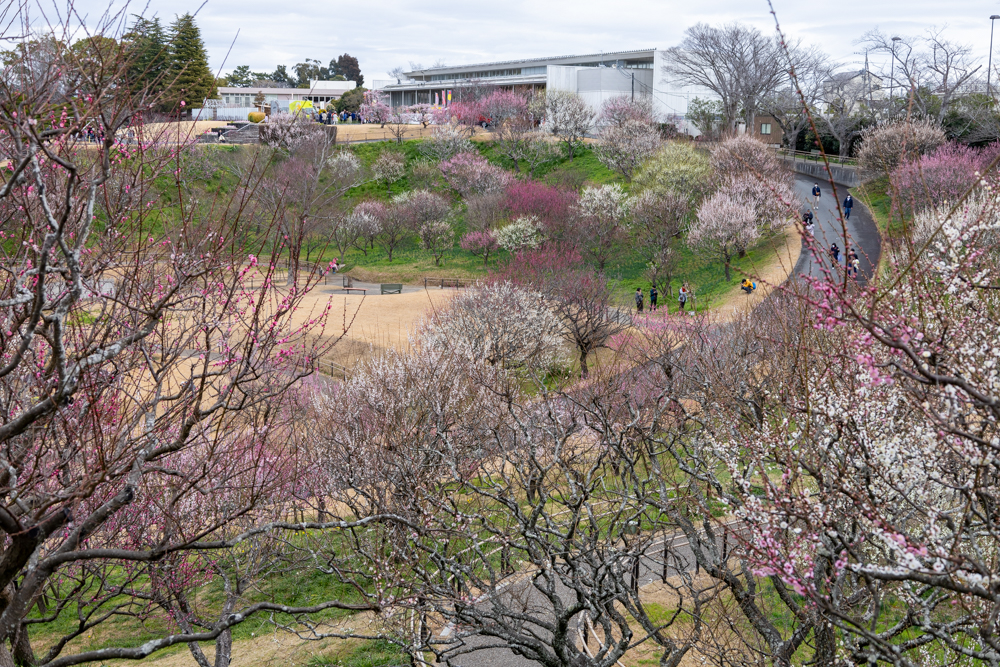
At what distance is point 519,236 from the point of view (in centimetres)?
→ 4378

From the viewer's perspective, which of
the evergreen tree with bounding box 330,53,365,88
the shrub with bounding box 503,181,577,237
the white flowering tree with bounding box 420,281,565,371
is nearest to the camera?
the white flowering tree with bounding box 420,281,565,371

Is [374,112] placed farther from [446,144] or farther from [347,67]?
[347,67]

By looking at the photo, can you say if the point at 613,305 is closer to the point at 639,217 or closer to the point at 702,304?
the point at 702,304

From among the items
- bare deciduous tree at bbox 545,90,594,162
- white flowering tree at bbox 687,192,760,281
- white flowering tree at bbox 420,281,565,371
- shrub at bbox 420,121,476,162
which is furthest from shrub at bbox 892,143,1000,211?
shrub at bbox 420,121,476,162

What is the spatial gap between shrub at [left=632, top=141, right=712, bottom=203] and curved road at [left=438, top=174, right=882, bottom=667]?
520 centimetres

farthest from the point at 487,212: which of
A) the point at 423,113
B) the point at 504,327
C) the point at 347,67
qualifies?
the point at 347,67

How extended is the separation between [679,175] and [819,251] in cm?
4086

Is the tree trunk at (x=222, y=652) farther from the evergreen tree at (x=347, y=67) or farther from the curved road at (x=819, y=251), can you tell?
the evergreen tree at (x=347, y=67)

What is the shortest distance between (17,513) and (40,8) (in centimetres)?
364

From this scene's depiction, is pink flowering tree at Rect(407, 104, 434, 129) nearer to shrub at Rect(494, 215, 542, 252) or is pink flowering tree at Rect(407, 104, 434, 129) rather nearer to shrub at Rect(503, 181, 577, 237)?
shrub at Rect(503, 181, 577, 237)

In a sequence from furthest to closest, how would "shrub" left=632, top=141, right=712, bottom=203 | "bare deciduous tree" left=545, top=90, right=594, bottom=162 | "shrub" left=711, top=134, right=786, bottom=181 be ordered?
1. "bare deciduous tree" left=545, top=90, right=594, bottom=162
2. "shrub" left=632, top=141, right=712, bottom=203
3. "shrub" left=711, top=134, right=786, bottom=181

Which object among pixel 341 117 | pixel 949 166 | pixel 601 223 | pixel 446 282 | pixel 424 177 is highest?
pixel 341 117

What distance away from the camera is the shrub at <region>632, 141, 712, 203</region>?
142ft

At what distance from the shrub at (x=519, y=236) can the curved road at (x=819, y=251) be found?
14365 millimetres
